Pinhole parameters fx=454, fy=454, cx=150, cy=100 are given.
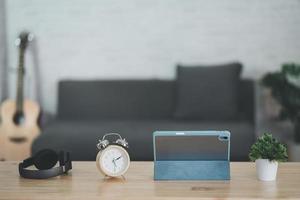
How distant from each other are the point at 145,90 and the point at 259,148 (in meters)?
2.10

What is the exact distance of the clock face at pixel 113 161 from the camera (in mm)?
1721

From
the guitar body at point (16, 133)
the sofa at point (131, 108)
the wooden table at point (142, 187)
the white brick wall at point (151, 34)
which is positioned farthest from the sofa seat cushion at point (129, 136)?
the wooden table at point (142, 187)

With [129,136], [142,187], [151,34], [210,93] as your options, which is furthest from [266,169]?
[151,34]

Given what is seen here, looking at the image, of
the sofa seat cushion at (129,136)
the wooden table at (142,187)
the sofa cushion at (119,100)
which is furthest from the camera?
the sofa cushion at (119,100)

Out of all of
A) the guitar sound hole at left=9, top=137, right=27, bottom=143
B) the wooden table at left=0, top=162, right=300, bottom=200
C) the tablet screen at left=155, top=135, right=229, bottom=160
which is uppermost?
the tablet screen at left=155, top=135, right=229, bottom=160

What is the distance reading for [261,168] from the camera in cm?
167

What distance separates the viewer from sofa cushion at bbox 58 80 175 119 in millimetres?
3670

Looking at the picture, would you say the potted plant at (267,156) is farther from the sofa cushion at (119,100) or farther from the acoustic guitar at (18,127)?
the acoustic guitar at (18,127)

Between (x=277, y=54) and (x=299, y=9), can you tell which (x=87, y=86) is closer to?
(x=277, y=54)

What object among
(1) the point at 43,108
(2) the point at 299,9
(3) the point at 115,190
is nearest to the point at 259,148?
(3) the point at 115,190

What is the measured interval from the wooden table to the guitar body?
1701 millimetres

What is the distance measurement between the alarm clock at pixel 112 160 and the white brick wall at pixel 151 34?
2.13 meters

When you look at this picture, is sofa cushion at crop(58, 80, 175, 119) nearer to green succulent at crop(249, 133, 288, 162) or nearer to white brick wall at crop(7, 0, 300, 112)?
white brick wall at crop(7, 0, 300, 112)

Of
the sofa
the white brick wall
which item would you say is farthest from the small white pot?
the white brick wall
